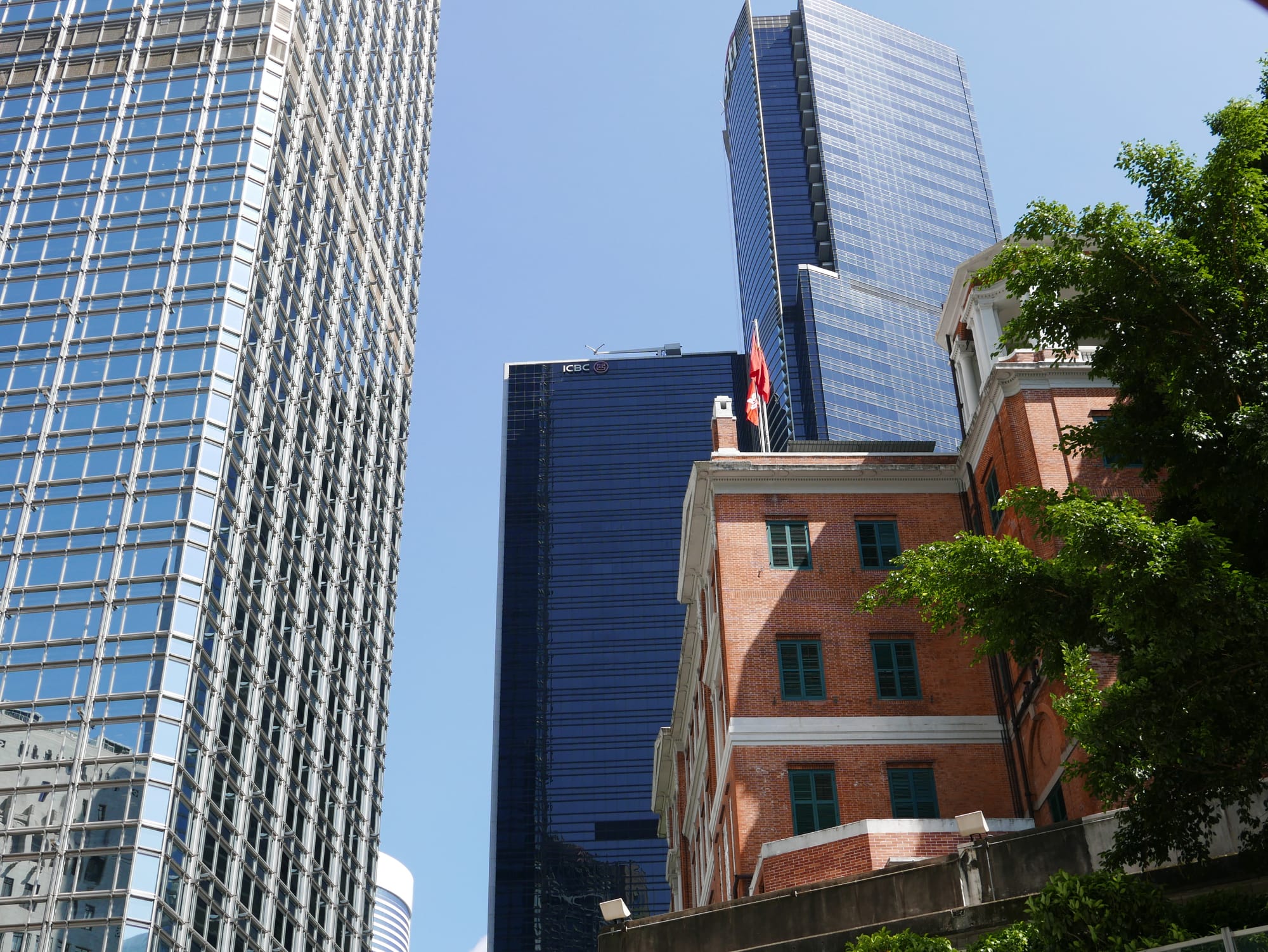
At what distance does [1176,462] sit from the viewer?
2344cm

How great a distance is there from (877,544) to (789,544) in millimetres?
2803

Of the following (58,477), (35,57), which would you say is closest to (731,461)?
(58,477)

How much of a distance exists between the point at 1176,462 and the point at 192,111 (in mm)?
85160

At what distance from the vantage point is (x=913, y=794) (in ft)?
137

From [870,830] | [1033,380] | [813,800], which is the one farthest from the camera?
[1033,380]

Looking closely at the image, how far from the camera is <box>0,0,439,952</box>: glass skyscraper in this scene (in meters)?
71.3

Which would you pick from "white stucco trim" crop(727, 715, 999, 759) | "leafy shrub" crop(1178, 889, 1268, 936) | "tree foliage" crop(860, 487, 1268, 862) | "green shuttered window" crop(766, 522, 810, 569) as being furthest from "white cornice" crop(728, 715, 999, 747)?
"leafy shrub" crop(1178, 889, 1268, 936)

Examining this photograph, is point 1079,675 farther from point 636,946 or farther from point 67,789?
point 67,789

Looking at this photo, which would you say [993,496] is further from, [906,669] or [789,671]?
[789,671]

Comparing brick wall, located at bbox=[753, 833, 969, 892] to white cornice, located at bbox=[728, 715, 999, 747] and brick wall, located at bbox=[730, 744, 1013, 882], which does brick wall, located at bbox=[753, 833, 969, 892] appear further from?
white cornice, located at bbox=[728, 715, 999, 747]

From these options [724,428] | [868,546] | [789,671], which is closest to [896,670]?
[789,671]

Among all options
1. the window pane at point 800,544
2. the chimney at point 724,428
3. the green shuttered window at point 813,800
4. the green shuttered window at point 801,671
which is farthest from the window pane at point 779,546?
the green shuttered window at point 813,800

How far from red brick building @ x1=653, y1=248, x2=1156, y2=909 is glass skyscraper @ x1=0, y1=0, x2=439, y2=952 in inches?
1350

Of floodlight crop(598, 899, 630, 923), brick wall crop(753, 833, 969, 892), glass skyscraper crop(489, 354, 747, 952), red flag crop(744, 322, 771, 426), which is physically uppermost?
glass skyscraper crop(489, 354, 747, 952)
